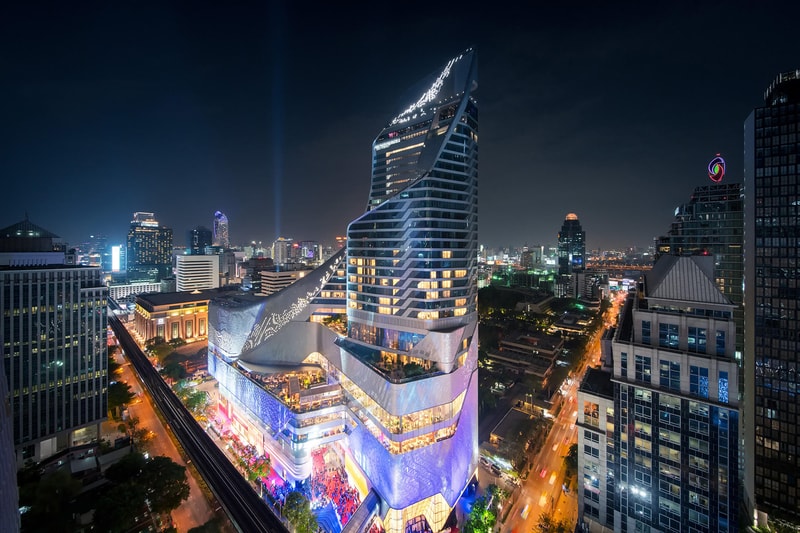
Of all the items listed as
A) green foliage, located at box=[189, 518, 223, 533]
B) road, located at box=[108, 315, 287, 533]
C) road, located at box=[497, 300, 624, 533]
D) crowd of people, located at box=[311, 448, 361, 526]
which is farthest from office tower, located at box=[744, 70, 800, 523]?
green foliage, located at box=[189, 518, 223, 533]

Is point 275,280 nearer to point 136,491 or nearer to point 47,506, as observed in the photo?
point 136,491

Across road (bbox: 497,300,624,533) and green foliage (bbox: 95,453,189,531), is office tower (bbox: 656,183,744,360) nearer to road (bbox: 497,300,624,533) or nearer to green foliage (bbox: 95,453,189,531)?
road (bbox: 497,300,624,533)

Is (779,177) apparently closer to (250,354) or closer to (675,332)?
(675,332)

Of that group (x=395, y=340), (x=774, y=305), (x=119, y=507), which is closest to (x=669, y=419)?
(x=774, y=305)

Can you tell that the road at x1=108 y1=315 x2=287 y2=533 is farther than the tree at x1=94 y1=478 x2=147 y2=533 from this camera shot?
Yes

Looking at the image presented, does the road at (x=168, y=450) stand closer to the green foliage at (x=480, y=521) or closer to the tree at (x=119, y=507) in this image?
the tree at (x=119, y=507)

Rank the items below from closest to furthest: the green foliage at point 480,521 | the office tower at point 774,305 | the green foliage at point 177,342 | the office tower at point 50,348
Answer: the green foliage at point 480,521 < the office tower at point 774,305 < the office tower at point 50,348 < the green foliage at point 177,342

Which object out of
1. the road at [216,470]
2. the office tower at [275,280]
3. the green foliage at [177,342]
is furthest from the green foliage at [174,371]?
the office tower at [275,280]

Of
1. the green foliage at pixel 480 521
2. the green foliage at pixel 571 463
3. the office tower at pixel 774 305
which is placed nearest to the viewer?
the green foliage at pixel 480 521
